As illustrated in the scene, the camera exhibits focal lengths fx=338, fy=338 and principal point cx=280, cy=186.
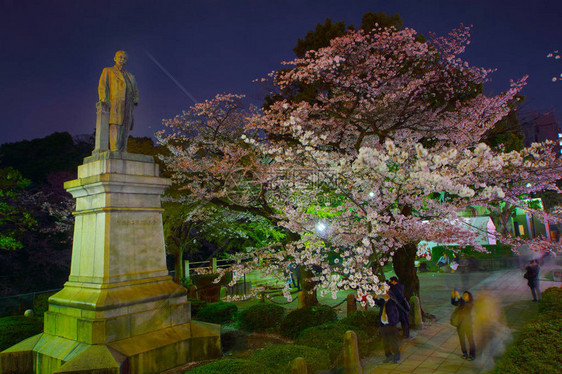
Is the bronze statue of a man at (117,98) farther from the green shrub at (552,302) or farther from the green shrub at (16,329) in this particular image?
the green shrub at (552,302)

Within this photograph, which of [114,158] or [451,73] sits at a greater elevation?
[451,73]

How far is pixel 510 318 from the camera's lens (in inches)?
457

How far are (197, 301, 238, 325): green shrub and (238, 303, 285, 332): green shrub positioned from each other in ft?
2.74

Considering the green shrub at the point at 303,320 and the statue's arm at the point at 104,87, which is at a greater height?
the statue's arm at the point at 104,87

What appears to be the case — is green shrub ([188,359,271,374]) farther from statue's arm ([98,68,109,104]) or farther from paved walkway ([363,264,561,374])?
statue's arm ([98,68,109,104])

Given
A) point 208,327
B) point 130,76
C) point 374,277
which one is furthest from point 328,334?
point 130,76

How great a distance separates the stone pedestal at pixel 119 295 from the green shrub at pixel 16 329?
1.65 m

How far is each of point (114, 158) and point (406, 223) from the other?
26.1 feet

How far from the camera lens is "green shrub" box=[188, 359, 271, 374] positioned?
556 cm

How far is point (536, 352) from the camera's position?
539 cm

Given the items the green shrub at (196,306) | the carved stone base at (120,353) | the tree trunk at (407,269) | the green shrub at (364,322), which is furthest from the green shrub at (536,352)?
the green shrub at (196,306)

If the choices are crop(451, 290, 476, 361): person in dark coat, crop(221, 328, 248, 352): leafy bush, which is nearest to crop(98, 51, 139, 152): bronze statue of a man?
crop(221, 328, 248, 352): leafy bush

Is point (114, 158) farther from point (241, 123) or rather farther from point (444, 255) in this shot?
point (444, 255)

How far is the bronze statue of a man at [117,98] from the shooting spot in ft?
24.6
